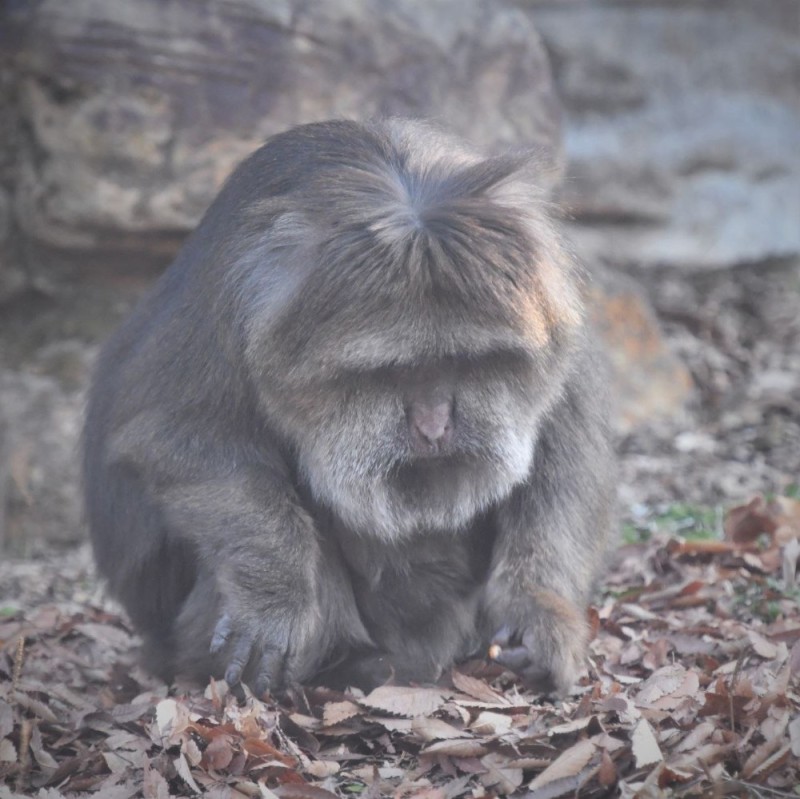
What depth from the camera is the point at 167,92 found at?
286 inches

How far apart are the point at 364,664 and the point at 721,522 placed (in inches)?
95.6

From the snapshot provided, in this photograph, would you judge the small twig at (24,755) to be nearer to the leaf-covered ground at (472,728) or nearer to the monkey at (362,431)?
the leaf-covered ground at (472,728)

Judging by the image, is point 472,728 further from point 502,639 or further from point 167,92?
point 167,92

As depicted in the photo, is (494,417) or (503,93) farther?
(503,93)

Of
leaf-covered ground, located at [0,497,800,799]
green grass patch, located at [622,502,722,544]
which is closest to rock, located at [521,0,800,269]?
green grass patch, located at [622,502,722,544]

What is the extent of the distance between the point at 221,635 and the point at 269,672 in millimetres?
219

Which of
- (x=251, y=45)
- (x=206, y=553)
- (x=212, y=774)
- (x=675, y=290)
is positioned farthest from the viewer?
(x=675, y=290)

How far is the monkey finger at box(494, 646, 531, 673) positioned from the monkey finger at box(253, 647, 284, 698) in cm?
77

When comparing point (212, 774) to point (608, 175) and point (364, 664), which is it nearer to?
point (364, 664)

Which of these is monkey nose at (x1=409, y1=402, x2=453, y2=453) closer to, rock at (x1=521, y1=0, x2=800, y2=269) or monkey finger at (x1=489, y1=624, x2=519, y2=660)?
monkey finger at (x1=489, y1=624, x2=519, y2=660)

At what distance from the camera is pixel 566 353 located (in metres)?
4.36

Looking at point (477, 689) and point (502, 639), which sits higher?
point (502, 639)

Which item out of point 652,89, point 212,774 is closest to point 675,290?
point 652,89

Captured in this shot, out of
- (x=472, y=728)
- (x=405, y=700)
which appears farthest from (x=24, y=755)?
(x=472, y=728)
